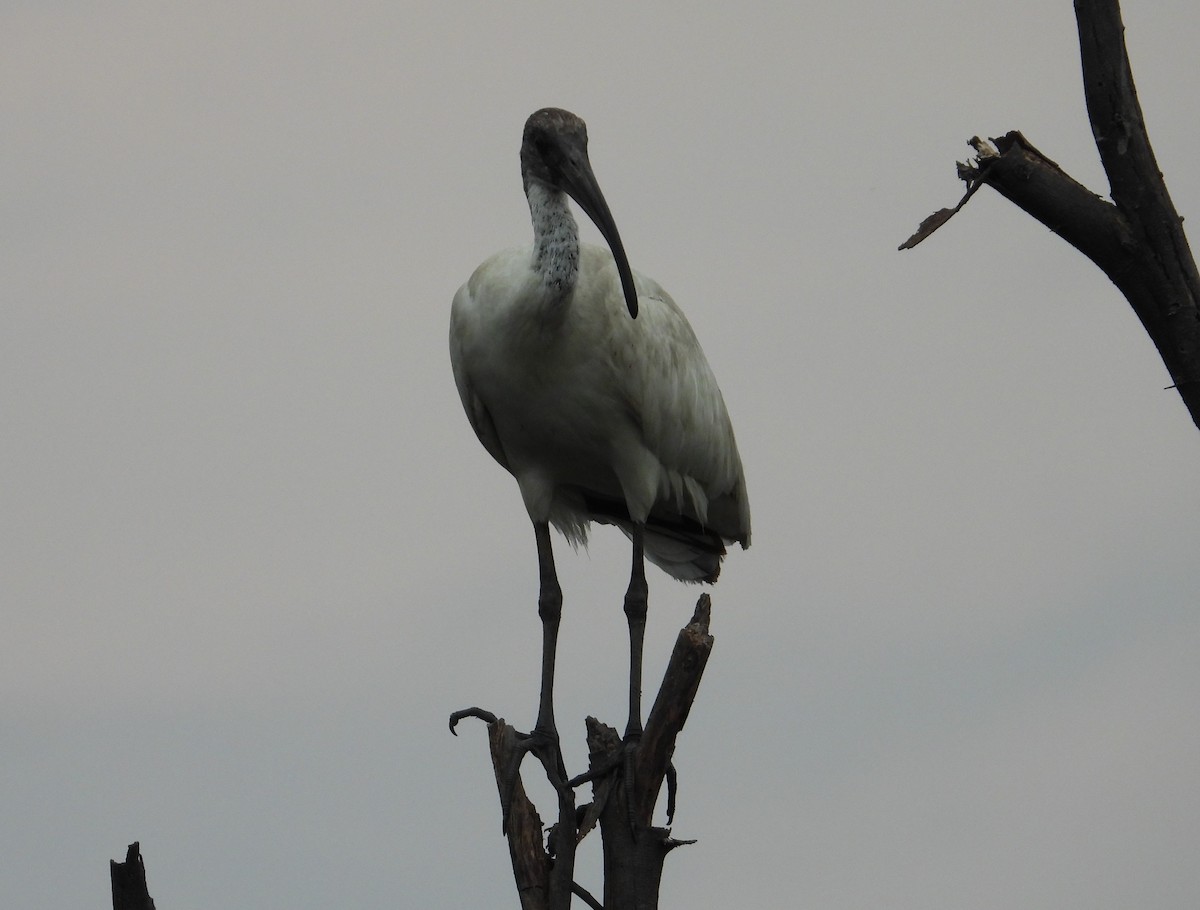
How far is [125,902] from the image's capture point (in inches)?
214

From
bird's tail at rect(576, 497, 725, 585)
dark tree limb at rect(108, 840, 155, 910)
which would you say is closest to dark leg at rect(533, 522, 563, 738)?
bird's tail at rect(576, 497, 725, 585)

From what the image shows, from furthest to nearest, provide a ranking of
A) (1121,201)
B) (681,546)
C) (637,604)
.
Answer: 1. (681,546)
2. (637,604)
3. (1121,201)

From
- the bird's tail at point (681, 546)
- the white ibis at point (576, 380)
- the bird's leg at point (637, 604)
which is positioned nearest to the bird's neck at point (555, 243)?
the white ibis at point (576, 380)

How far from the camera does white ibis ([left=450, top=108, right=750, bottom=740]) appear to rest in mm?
7141

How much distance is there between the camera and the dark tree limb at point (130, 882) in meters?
5.39

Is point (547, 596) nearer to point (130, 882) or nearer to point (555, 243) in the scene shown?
point (555, 243)

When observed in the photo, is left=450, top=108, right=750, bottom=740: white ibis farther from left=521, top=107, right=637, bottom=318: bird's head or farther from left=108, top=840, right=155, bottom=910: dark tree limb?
left=108, top=840, right=155, bottom=910: dark tree limb

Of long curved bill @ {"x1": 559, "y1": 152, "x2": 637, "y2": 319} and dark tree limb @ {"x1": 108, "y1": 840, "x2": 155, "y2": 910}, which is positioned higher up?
long curved bill @ {"x1": 559, "y1": 152, "x2": 637, "y2": 319}

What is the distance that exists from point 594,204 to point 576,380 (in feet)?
2.32

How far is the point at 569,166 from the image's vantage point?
7.12 metres

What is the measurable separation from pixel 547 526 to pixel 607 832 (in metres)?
1.45

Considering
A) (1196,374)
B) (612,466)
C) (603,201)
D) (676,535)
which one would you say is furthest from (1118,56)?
(676,535)

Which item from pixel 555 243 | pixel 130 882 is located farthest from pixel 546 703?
pixel 130 882

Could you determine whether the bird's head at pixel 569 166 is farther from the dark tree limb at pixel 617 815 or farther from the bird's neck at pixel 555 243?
the dark tree limb at pixel 617 815
